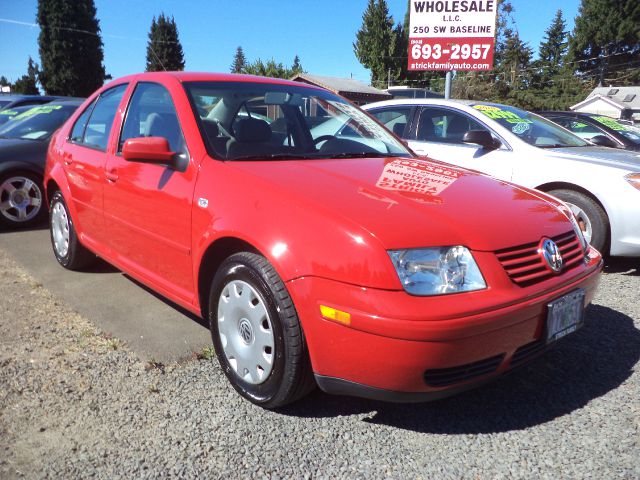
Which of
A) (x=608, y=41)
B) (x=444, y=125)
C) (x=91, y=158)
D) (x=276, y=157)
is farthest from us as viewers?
(x=608, y=41)

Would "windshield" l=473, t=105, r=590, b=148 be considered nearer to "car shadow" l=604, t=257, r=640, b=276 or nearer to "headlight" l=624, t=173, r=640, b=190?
"headlight" l=624, t=173, r=640, b=190

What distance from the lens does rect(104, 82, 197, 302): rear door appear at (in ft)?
8.55

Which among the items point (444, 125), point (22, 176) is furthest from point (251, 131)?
point (22, 176)

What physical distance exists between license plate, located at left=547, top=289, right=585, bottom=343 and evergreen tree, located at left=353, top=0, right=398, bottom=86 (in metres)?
58.1

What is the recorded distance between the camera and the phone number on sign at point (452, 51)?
32.6ft

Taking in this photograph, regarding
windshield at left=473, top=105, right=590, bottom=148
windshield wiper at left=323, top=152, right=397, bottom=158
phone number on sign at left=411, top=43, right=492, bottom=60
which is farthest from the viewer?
phone number on sign at left=411, top=43, right=492, bottom=60

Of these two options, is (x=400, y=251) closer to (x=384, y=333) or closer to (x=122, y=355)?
(x=384, y=333)

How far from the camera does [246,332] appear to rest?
2.29 m

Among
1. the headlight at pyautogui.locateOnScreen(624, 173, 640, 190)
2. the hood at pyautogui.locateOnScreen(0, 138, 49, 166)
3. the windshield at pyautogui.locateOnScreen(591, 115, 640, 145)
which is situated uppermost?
the windshield at pyautogui.locateOnScreen(591, 115, 640, 145)

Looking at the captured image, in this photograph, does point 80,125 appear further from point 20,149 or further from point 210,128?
point 20,149

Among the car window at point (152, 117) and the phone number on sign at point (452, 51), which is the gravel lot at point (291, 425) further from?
the phone number on sign at point (452, 51)

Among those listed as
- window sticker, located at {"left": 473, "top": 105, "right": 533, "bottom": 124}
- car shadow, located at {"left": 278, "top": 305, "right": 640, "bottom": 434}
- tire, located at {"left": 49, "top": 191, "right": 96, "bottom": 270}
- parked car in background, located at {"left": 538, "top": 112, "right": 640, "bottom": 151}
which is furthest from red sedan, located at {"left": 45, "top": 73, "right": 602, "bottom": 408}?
parked car in background, located at {"left": 538, "top": 112, "right": 640, "bottom": 151}

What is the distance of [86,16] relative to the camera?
49000 mm

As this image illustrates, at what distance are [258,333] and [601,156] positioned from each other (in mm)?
3889
